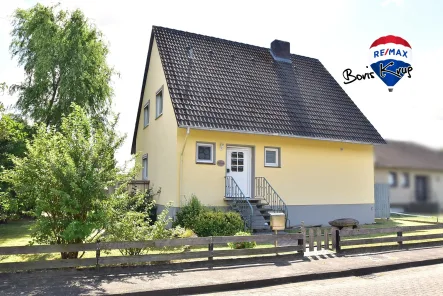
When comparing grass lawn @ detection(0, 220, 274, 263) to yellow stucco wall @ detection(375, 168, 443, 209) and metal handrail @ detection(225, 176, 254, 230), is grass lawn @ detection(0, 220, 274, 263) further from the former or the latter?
yellow stucco wall @ detection(375, 168, 443, 209)

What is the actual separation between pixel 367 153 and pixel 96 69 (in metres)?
15.8

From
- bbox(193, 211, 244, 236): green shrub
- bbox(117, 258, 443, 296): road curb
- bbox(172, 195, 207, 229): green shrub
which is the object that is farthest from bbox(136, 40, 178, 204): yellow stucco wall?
bbox(117, 258, 443, 296): road curb

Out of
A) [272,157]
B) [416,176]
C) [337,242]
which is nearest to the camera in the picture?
[337,242]

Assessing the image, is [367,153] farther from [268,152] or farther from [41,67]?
[41,67]

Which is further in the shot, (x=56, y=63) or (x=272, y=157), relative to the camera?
(x=56, y=63)

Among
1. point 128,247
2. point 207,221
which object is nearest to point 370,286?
point 128,247

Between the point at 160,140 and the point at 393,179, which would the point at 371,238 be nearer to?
the point at 393,179

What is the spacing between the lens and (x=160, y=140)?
53.4ft

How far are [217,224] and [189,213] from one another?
3.96 ft

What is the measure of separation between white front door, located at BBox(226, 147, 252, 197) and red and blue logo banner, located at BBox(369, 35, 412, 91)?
7.26 meters

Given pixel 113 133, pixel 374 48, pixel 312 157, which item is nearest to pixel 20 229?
pixel 113 133

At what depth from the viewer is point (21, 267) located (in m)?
7.37

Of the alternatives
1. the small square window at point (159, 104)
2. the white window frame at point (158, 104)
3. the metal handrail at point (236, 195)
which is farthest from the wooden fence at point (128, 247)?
the small square window at point (159, 104)

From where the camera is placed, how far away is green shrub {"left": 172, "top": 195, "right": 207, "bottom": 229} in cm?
1251
